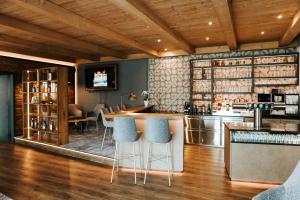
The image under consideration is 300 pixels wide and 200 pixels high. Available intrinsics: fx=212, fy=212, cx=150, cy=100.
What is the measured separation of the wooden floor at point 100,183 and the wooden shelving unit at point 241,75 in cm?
242

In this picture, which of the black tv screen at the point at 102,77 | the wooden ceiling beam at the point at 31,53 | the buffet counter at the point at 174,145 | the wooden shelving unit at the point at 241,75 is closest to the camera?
the buffet counter at the point at 174,145

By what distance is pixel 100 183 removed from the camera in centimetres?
358

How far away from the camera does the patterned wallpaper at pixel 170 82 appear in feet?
A: 23.2

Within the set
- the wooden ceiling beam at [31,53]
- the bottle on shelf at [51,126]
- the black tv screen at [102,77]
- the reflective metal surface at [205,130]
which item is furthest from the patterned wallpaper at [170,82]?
the wooden ceiling beam at [31,53]

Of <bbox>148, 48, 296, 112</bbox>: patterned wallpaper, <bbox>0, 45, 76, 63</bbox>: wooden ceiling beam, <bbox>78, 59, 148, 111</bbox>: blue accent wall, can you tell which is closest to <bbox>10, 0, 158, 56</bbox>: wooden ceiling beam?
<bbox>148, 48, 296, 112</bbox>: patterned wallpaper

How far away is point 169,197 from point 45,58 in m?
7.17

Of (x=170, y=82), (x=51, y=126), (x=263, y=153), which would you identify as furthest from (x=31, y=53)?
(x=263, y=153)

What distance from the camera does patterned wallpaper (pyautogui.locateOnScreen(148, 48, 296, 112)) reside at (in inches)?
278

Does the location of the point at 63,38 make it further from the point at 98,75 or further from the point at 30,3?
the point at 98,75

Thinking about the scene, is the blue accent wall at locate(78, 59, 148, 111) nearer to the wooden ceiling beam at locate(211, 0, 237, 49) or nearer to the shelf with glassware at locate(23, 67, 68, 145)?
the shelf with glassware at locate(23, 67, 68, 145)

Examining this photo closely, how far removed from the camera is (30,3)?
122 inches

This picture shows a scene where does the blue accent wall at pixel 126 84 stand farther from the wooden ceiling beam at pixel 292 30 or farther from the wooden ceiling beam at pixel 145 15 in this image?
the wooden ceiling beam at pixel 292 30

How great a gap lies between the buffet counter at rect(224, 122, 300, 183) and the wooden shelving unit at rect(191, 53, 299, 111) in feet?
9.12

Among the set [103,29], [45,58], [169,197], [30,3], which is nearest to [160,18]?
[103,29]
